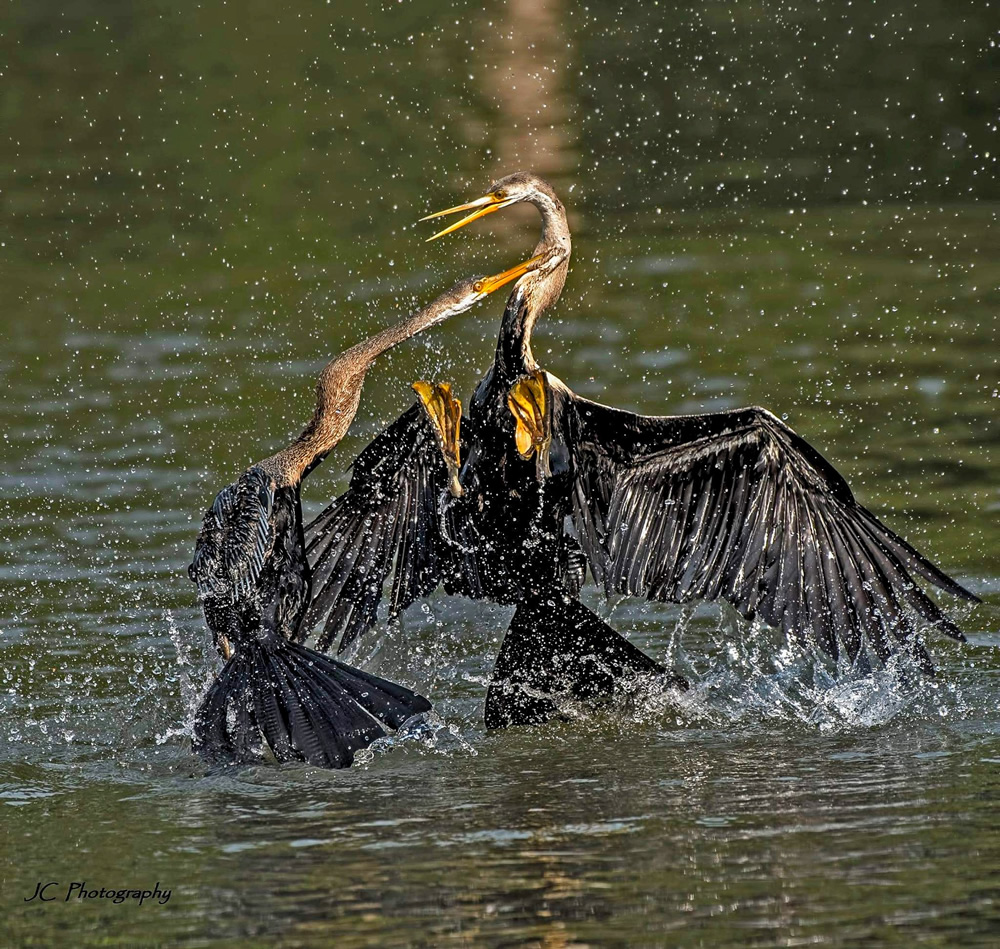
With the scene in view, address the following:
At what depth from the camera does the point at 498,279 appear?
21.2 ft

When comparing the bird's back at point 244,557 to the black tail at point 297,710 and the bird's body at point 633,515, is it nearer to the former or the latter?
the black tail at point 297,710

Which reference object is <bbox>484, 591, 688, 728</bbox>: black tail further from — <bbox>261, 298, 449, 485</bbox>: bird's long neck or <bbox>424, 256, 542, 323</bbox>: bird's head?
<bbox>424, 256, 542, 323</bbox>: bird's head

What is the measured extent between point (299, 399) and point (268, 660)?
4.47 metres

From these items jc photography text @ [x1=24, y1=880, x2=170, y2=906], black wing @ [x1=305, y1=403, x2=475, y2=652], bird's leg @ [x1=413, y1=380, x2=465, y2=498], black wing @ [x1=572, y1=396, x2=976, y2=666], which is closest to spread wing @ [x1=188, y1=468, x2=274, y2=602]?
bird's leg @ [x1=413, y1=380, x2=465, y2=498]

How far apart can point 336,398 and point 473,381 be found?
4055mm

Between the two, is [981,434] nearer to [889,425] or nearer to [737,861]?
[889,425]

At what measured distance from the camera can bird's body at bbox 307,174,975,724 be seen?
21.3 ft

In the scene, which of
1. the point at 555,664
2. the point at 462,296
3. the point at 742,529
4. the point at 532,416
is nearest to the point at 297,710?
the point at 555,664

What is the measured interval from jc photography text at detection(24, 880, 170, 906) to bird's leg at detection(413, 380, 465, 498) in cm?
224

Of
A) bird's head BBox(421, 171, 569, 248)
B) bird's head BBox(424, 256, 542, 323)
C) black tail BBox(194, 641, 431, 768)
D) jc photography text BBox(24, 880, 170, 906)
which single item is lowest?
jc photography text BBox(24, 880, 170, 906)

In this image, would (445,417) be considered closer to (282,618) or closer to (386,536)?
(386,536)

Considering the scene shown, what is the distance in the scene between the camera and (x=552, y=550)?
22.6 ft

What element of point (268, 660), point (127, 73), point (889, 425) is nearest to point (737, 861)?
point (268, 660)

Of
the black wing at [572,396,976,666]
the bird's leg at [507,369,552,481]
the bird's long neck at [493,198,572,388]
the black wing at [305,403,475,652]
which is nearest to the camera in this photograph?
the black wing at [572,396,976,666]
